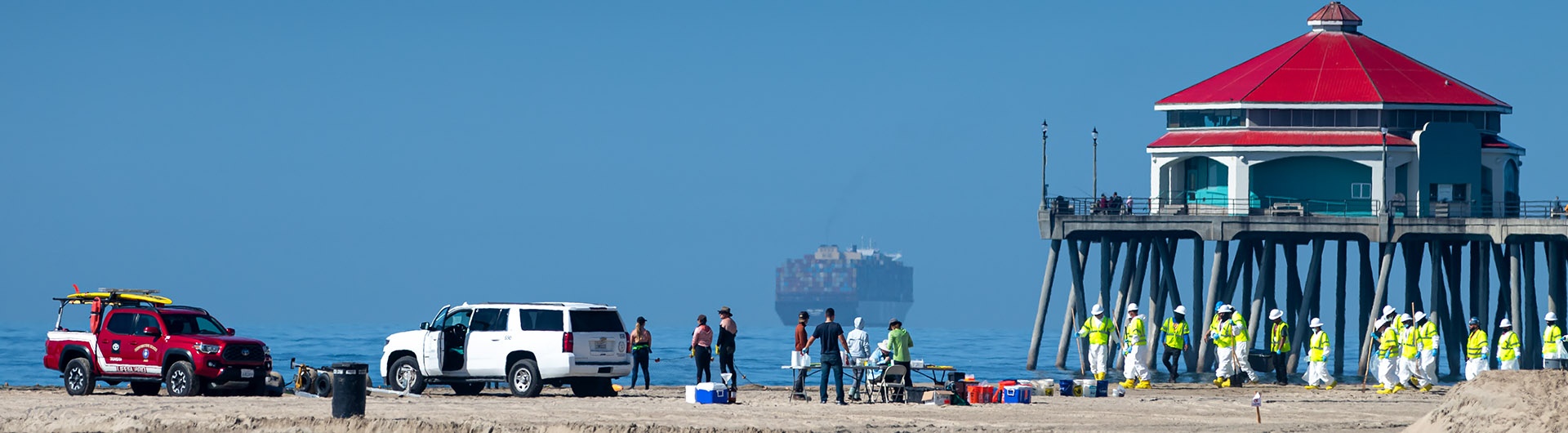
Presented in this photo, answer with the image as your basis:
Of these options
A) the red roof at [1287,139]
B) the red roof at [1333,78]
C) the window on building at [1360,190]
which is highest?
the red roof at [1333,78]

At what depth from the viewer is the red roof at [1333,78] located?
54719 mm

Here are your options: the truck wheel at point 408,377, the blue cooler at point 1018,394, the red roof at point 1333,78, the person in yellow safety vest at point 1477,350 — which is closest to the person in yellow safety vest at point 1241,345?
the person in yellow safety vest at point 1477,350

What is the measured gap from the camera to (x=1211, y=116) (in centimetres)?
5584

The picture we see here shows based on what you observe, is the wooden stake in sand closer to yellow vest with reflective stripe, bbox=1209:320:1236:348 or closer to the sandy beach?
the sandy beach

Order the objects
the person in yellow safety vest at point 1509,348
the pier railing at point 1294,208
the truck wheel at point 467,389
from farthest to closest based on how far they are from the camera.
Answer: the pier railing at point 1294,208 → the person in yellow safety vest at point 1509,348 → the truck wheel at point 467,389

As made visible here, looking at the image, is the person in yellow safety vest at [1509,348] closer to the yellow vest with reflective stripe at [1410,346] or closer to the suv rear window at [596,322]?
the yellow vest with reflective stripe at [1410,346]

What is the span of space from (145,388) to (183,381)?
1791mm

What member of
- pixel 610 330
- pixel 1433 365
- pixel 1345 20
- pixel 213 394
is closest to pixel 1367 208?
pixel 1345 20

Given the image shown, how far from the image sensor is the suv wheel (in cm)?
3116

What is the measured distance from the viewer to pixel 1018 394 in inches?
1196

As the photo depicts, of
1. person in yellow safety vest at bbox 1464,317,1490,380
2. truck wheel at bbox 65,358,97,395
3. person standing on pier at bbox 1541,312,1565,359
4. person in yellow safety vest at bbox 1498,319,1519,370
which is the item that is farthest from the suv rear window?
person standing on pier at bbox 1541,312,1565,359

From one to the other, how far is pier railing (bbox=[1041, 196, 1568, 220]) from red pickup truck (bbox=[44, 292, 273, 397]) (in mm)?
25915

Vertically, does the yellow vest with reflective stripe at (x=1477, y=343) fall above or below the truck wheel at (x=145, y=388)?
above

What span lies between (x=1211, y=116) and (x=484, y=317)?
28.6 metres
